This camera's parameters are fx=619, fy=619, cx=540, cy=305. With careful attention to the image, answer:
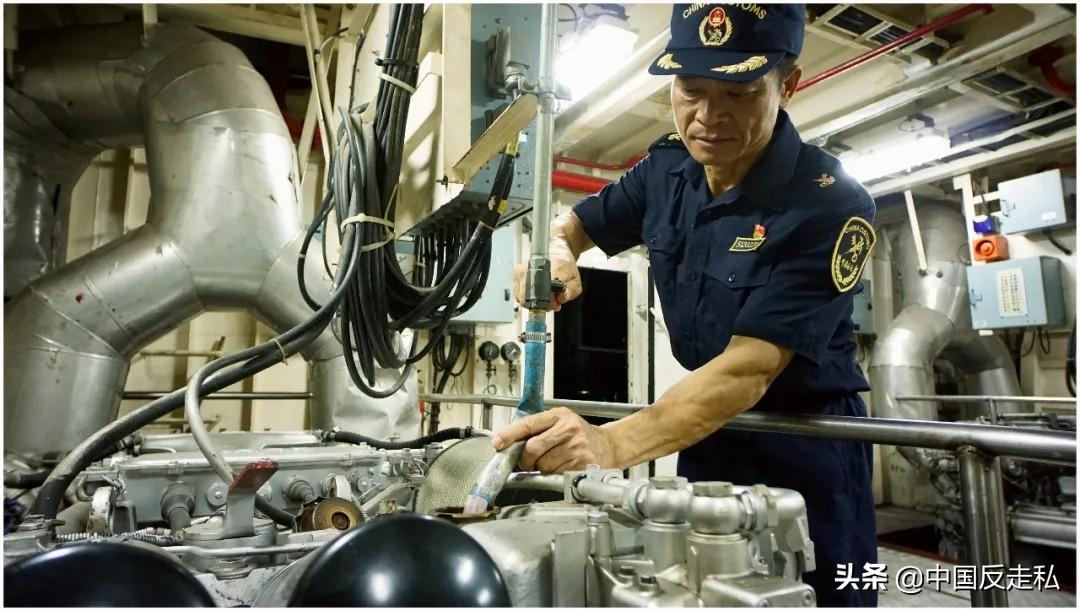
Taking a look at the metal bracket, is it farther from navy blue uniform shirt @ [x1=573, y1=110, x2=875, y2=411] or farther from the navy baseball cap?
the navy baseball cap

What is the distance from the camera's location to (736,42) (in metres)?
1.06

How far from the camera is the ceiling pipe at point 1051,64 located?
10.6 ft

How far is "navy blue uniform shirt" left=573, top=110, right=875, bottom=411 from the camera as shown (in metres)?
1.06

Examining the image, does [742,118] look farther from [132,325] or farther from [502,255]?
[502,255]

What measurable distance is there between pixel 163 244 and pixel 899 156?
3.97 metres

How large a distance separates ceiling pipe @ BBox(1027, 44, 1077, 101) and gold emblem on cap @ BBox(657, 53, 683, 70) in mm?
3269

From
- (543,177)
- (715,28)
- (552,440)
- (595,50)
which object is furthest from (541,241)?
(595,50)

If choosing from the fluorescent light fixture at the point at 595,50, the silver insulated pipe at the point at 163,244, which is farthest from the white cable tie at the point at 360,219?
the fluorescent light fixture at the point at 595,50

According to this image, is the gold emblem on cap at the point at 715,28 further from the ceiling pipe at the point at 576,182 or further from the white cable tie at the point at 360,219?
the ceiling pipe at the point at 576,182

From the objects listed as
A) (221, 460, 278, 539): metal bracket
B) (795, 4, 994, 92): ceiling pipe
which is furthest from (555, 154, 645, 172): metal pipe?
(221, 460, 278, 539): metal bracket

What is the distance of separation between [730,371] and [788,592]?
522mm

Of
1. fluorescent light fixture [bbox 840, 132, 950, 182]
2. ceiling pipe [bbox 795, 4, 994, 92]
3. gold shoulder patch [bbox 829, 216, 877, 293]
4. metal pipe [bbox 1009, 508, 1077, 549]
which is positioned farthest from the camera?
fluorescent light fixture [bbox 840, 132, 950, 182]

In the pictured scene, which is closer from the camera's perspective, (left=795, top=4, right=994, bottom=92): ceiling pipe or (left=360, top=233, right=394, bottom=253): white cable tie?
(left=360, top=233, right=394, bottom=253): white cable tie

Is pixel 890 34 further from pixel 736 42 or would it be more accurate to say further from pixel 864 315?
pixel 864 315
